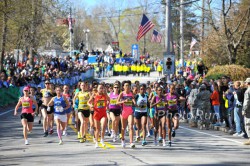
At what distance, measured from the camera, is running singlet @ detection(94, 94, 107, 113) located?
18.2 m

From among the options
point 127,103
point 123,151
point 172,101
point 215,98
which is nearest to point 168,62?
point 215,98

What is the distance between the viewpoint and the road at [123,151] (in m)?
14.6

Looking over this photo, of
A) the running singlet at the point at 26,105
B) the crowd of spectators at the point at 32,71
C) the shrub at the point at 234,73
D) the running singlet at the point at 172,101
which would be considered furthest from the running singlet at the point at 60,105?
the crowd of spectators at the point at 32,71

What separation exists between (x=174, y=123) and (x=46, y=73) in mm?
26395

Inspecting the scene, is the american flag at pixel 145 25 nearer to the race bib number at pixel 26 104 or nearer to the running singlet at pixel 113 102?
the race bib number at pixel 26 104

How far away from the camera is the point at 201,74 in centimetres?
3925

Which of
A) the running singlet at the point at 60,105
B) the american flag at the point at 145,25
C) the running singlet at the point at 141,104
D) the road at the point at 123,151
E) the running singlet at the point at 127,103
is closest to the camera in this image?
the road at the point at 123,151

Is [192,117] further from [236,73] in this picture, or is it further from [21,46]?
[21,46]

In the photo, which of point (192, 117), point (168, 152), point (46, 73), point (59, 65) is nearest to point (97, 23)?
point (59, 65)

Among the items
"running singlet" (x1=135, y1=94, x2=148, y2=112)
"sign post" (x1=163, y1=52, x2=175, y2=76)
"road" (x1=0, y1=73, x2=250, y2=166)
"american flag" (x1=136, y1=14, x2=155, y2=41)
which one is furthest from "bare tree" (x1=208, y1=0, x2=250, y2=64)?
"running singlet" (x1=135, y1=94, x2=148, y2=112)

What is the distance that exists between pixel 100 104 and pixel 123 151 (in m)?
2.05

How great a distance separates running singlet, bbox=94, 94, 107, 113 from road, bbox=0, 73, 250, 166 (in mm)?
1082

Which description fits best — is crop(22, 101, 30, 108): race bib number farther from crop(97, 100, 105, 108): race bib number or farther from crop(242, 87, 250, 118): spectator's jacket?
crop(242, 87, 250, 118): spectator's jacket

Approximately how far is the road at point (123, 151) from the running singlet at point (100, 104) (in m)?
1.08
